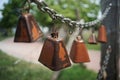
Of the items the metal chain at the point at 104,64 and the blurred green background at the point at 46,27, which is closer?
the metal chain at the point at 104,64

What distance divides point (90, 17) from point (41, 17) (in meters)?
3.37

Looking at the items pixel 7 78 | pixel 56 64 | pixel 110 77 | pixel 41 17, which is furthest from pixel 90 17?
pixel 56 64

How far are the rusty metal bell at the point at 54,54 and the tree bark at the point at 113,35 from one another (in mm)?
1453

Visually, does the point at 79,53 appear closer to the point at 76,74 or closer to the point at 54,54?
the point at 54,54

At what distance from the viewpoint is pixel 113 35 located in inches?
137

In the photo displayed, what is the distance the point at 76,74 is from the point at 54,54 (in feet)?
18.2

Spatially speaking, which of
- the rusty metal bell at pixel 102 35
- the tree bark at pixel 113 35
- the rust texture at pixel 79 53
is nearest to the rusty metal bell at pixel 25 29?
the rust texture at pixel 79 53

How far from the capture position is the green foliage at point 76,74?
6863 millimetres

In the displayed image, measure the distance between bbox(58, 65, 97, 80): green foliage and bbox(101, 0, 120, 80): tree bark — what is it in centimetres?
300

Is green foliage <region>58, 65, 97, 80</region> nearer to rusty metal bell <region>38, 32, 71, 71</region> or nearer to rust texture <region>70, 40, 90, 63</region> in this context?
rust texture <region>70, 40, 90, 63</region>

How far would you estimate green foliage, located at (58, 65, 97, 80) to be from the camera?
686 cm

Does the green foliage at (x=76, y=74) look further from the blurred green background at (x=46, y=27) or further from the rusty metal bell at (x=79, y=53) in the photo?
the rusty metal bell at (x=79, y=53)

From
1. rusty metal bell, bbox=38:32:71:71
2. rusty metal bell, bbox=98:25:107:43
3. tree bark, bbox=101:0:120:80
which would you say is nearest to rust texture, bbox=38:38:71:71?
rusty metal bell, bbox=38:32:71:71

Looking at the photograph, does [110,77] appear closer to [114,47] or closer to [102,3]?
[114,47]
